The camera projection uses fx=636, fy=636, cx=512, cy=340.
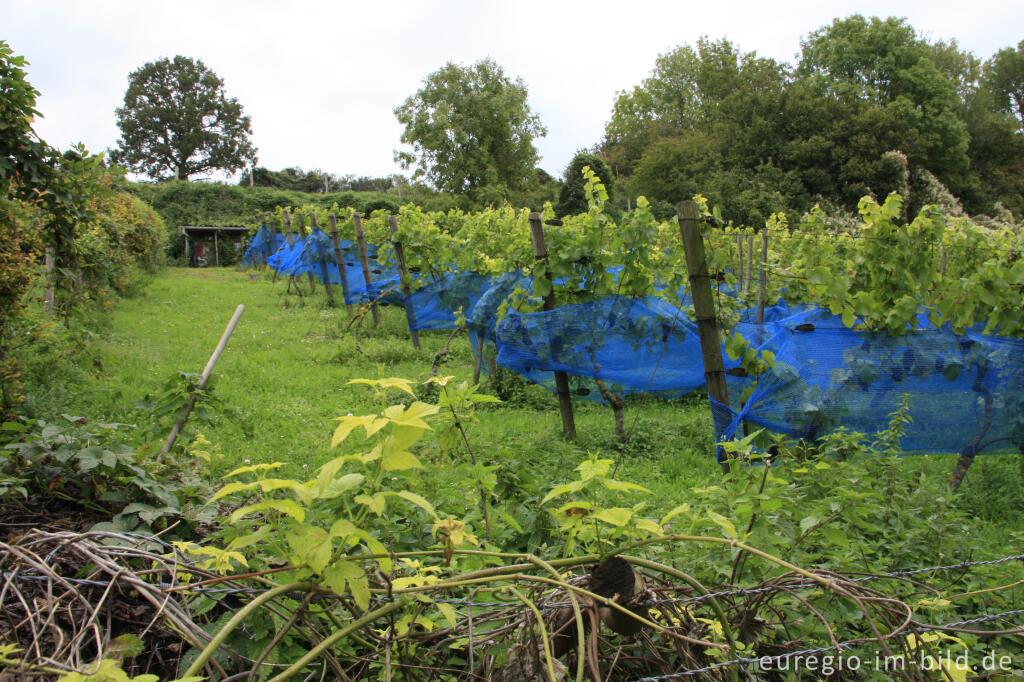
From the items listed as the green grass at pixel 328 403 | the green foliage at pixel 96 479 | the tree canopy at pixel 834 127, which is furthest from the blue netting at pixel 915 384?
the tree canopy at pixel 834 127

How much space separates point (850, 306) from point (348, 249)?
1177 centimetres

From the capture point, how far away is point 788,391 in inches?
160

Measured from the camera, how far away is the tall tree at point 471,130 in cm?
4097

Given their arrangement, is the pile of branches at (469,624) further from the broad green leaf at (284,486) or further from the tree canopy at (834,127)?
the tree canopy at (834,127)

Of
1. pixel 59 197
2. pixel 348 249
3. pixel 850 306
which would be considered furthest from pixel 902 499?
pixel 348 249

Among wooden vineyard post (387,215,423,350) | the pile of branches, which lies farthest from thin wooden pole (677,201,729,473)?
wooden vineyard post (387,215,423,350)

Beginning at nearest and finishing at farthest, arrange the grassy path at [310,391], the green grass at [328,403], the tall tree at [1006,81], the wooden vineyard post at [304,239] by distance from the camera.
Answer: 1. the green grass at [328,403]
2. the grassy path at [310,391]
3. the wooden vineyard post at [304,239]
4. the tall tree at [1006,81]

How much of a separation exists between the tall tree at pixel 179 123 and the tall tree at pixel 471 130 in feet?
66.3

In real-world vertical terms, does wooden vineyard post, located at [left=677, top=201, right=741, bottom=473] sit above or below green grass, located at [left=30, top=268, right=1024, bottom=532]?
above

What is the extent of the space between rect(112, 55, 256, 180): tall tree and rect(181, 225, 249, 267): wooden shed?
2727 centimetres

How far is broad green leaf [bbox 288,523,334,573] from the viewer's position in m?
1.13

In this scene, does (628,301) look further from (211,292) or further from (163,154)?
(163,154)

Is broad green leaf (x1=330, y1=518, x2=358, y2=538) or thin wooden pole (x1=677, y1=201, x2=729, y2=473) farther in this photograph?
thin wooden pole (x1=677, y1=201, x2=729, y2=473)

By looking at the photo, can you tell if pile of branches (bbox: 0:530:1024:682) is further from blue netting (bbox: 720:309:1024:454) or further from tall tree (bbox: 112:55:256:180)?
tall tree (bbox: 112:55:256:180)
